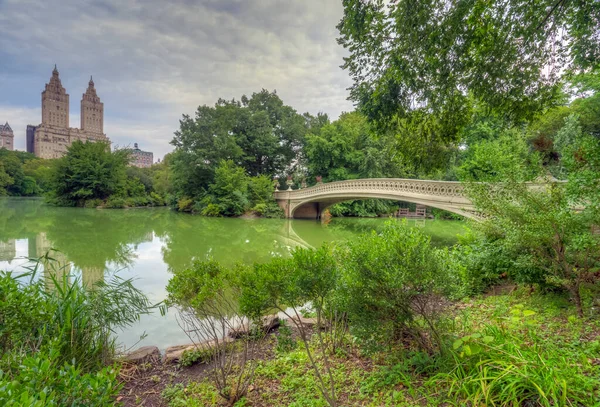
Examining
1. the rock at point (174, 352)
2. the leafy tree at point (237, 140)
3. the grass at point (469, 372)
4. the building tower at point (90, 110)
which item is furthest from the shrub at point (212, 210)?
the building tower at point (90, 110)

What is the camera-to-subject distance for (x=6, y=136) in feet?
256

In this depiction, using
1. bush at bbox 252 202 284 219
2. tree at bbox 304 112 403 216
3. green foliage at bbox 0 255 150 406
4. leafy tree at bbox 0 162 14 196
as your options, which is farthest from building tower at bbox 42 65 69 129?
green foliage at bbox 0 255 150 406

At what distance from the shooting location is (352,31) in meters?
2.93

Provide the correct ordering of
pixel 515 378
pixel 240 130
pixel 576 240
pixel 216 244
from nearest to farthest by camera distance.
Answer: pixel 515 378 < pixel 576 240 < pixel 216 244 < pixel 240 130

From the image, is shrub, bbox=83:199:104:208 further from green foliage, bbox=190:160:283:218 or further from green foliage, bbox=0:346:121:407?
green foliage, bbox=0:346:121:407

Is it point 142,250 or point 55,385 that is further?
point 142,250

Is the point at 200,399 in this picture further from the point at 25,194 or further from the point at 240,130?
the point at 25,194

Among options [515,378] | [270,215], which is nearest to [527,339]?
[515,378]

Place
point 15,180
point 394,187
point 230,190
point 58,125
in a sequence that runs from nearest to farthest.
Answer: point 394,187, point 230,190, point 15,180, point 58,125

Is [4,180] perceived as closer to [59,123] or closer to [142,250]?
[142,250]

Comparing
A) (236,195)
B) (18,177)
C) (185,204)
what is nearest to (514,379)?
(236,195)

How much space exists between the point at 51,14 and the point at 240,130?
15447 millimetres

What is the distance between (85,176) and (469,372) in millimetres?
28527

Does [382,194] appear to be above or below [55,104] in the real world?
below
